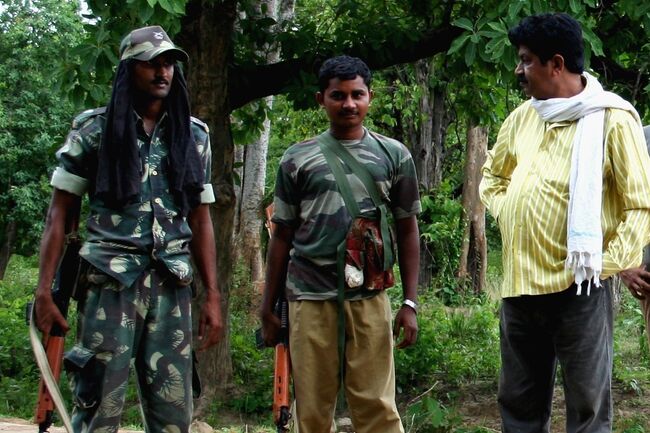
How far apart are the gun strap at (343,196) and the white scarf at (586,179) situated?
2.78 feet

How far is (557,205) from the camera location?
4.10 metres

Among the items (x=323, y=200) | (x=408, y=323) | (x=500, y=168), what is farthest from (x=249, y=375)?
(x=500, y=168)

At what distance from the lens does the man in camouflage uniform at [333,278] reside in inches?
179

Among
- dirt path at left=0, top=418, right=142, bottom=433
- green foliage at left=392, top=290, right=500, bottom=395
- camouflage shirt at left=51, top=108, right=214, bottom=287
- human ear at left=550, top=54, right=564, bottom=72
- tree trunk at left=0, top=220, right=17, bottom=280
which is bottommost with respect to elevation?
dirt path at left=0, top=418, right=142, bottom=433

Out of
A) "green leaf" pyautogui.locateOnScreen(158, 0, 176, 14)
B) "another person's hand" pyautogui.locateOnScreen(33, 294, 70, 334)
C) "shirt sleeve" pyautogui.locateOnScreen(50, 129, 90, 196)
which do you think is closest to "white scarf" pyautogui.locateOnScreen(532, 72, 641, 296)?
"shirt sleeve" pyautogui.locateOnScreen(50, 129, 90, 196)

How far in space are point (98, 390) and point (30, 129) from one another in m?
27.5

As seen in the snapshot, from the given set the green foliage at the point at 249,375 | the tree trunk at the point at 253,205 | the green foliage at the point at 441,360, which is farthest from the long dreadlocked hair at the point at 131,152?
the tree trunk at the point at 253,205

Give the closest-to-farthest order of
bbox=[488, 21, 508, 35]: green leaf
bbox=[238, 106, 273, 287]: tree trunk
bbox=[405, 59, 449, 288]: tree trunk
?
bbox=[488, 21, 508, 35]: green leaf → bbox=[238, 106, 273, 287]: tree trunk → bbox=[405, 59, 449, 288]: tree trunk

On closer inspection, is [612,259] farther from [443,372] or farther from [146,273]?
[443,372]

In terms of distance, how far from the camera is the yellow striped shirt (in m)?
4.03

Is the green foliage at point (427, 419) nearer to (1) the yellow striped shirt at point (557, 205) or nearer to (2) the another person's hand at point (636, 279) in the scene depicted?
(2) the another person's hand at point (636, 279)

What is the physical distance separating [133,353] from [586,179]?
183 cm

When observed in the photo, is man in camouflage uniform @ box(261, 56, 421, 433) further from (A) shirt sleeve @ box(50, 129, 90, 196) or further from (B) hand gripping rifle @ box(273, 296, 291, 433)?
(A) shirt sleeve @ box(50, 129, 90, 196)

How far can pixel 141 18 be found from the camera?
20.9 feet
